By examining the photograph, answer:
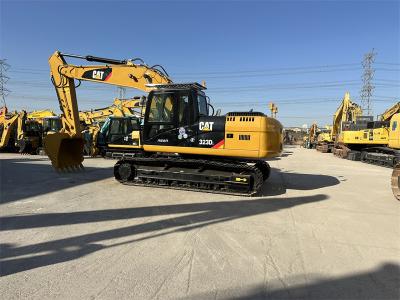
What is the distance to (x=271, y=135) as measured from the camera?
28.8 ft

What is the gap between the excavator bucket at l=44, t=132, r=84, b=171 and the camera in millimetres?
11586

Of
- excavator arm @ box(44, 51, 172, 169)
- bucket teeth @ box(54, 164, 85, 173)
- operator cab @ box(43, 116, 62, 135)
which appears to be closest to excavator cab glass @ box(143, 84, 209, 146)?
excavator arm @ box(44, 51, 172, 169)

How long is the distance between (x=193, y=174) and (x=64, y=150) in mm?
5761

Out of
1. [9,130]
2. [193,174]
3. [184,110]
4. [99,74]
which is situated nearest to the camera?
[193,174]

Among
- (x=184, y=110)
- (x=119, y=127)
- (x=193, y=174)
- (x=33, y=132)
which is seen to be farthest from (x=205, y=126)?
(x=33, y=132)

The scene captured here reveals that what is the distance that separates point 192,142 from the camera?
9211 millimetres

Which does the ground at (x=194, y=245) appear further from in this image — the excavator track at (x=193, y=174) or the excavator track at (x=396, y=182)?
the excavator track at (x=193, y=174)

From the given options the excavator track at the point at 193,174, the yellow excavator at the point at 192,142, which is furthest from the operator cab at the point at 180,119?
the excavator track at the point at 193,174

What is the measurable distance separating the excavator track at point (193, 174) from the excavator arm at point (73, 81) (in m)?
2.48

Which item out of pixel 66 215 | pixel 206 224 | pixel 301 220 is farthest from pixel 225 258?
pixel 66 215

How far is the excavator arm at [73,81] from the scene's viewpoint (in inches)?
421

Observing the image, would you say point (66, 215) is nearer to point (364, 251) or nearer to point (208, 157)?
point (208, 157)

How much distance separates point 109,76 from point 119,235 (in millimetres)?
7245

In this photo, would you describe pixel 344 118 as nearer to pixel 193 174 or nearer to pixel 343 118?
pixel 343 118
